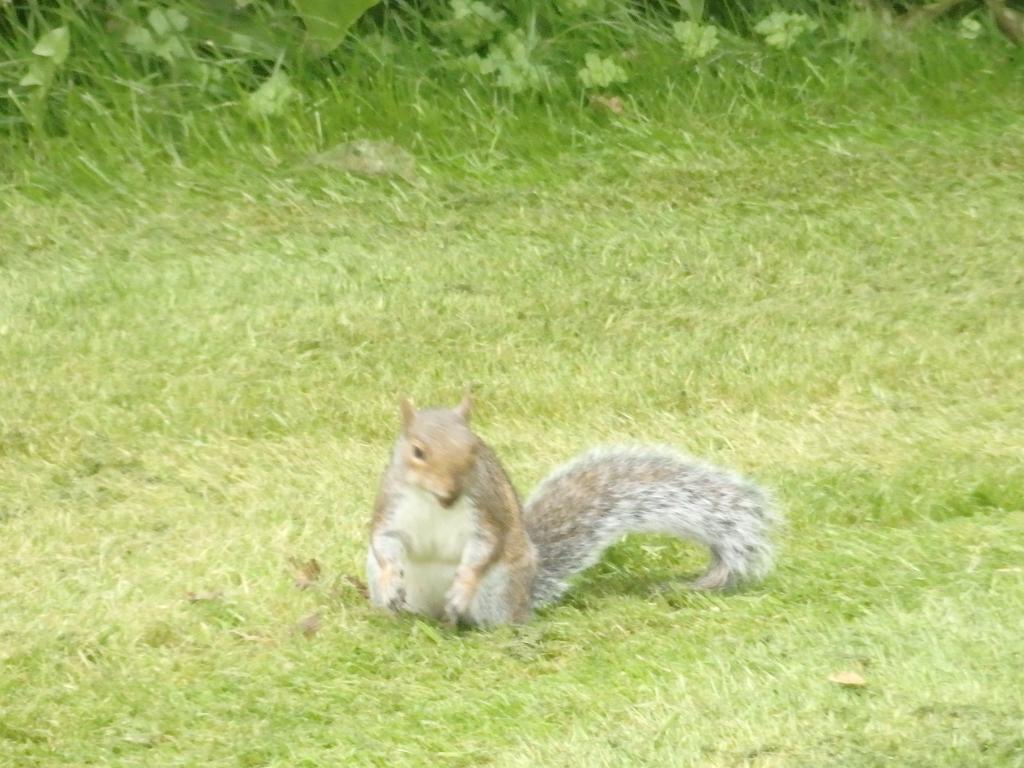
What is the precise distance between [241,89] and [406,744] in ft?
14.2

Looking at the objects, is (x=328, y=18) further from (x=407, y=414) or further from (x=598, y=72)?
(x=407, y=414)

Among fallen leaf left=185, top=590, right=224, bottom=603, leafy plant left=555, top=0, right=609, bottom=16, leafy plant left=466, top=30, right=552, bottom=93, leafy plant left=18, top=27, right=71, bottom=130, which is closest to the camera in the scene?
fallen leaf left=185, top=590, right=224, bottom=603

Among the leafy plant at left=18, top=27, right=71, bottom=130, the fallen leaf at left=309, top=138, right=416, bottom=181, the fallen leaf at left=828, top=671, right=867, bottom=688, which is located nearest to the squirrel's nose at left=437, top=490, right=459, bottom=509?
the fallen leaf at left=828, top=671, right=867, bottom=688

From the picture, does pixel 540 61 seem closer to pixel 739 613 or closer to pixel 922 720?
pixel 739 613

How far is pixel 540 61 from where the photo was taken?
7.42 meters

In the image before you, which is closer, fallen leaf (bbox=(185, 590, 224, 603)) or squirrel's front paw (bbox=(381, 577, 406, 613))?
squirrel's front paw (bbox=(381, 577, 406, 613))

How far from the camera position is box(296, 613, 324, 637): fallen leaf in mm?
3799

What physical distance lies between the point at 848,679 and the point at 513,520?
727 mm

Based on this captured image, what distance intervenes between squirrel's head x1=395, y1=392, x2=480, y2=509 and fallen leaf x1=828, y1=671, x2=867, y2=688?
2.47 feet

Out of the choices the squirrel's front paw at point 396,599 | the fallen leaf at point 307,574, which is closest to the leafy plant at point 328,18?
the fallen leaf at point 307,574

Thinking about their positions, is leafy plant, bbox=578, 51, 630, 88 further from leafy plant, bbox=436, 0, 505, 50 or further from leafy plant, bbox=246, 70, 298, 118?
leafy plant, bbox=246, 70, 298, 118

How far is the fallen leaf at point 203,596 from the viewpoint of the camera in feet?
13.0

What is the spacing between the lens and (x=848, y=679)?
3369 mm

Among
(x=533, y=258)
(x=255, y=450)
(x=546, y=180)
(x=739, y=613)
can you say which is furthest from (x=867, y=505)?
(x=546, y=180)
